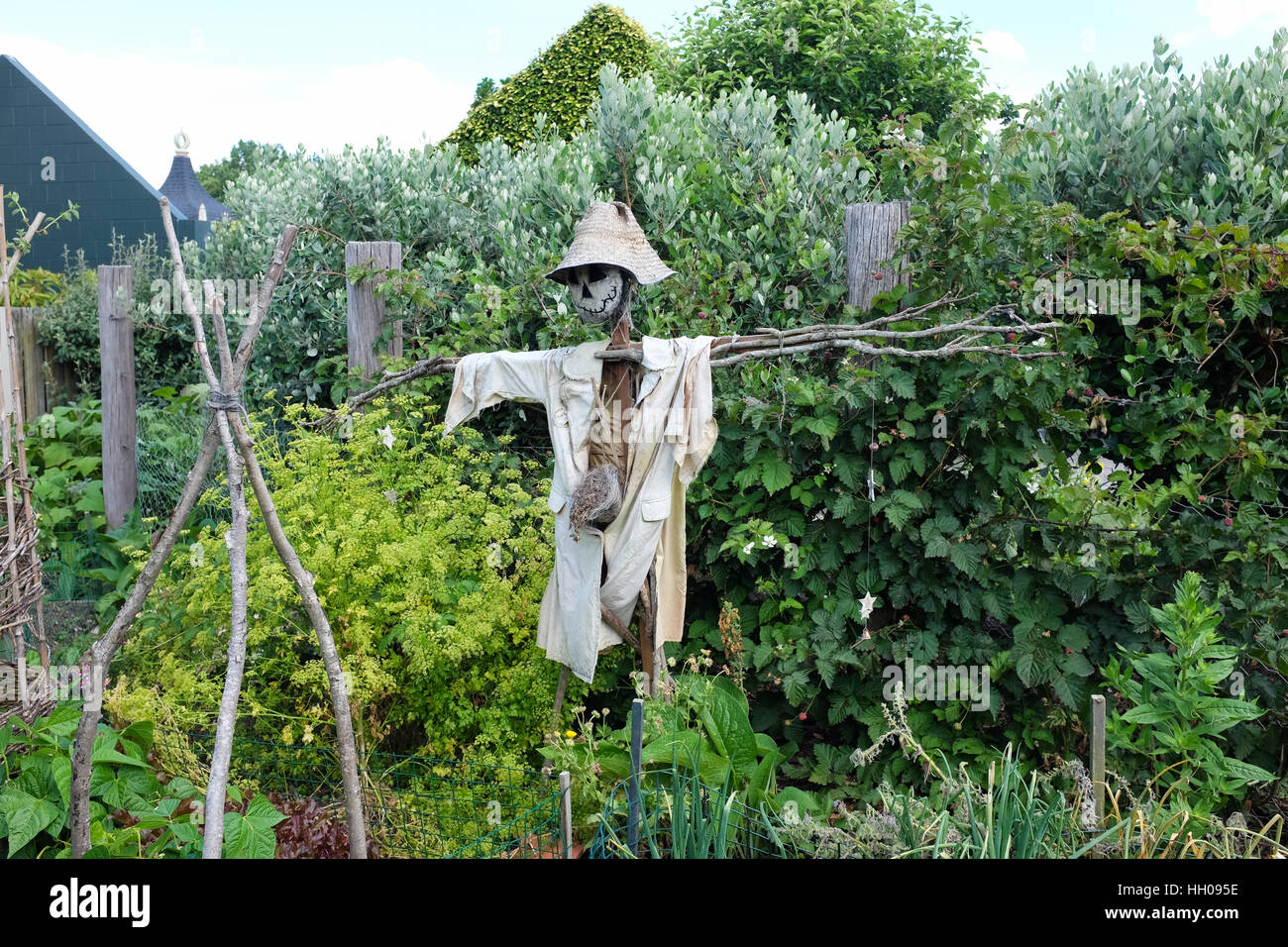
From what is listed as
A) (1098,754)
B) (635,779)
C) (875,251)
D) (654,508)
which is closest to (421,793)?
(635,779)

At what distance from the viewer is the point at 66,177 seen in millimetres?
12617

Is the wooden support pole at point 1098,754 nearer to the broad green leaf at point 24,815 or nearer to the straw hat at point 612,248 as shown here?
the straw hat at point 612,248

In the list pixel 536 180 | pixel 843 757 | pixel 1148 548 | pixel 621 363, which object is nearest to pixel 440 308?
pixel 536 180

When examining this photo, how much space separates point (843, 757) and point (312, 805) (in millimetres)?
1965

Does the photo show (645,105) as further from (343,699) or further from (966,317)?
(343,699)

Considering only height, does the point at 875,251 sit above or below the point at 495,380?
above

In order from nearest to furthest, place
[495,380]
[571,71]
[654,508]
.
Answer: [654,508] → [495,380] → [571,71]

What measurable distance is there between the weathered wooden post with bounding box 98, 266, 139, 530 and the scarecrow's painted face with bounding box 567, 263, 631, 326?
14.7 feet

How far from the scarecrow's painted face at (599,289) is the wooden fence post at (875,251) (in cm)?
111

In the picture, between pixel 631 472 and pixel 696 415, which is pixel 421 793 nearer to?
pixel 631 472

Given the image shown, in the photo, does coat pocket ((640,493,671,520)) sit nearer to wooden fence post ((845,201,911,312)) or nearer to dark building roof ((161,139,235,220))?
wooden fence post ((845,201,911,312))

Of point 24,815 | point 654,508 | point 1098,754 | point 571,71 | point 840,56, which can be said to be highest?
point 571,71

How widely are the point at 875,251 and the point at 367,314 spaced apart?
8.22ft

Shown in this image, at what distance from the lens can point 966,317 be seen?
3574mm
